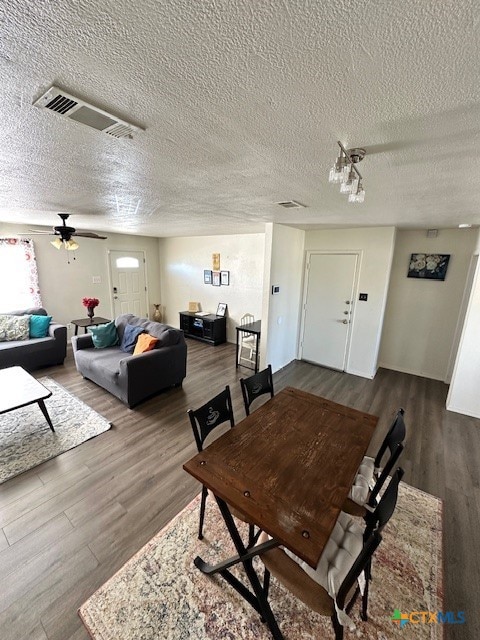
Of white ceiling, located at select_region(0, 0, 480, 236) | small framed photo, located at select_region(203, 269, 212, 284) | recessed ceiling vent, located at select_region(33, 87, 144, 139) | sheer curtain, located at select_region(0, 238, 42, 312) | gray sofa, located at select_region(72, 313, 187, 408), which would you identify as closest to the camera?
white ceiling, located at select_region(0, 0, 480, 236)

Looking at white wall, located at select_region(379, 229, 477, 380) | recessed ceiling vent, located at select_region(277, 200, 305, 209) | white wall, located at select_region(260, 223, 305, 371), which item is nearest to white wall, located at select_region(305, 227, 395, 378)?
white wall, located at select_region(260, 223, 305, 371)

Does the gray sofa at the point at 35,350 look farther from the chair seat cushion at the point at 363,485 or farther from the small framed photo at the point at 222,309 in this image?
the chair seat cushion at the point at 363,485

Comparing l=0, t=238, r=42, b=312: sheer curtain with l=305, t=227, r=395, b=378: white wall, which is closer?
l=305, t=227, r=395, b=378: white wall

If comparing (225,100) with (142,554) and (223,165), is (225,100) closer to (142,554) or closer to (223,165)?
(223,165)

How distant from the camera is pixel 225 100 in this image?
93 centimetres

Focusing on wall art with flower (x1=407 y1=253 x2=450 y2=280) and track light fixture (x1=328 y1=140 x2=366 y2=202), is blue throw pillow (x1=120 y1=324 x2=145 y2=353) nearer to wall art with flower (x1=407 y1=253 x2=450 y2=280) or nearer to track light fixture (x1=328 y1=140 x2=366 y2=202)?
track light fixture (x1=328 y1=140 x2=366 y2=202)

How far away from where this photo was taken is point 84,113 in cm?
104

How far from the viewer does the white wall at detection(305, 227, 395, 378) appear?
3.96m

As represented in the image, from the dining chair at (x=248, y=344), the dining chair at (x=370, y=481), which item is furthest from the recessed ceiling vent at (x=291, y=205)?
the dining chair at (x=248, y=344)

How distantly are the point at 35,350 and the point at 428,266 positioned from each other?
20.5 feet

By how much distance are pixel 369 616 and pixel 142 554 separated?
→ 1.33m

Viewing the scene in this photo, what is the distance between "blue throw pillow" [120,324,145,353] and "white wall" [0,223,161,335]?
2359mm

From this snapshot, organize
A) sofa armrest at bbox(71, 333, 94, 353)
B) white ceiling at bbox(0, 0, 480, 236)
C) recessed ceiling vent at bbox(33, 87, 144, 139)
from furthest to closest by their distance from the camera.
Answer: sofa armrest at bbox(71, 333, 94, 353) → recessed ceiling vent at bbox(33, 87, 144, 139) → white ceiling at bbox(0, 0, 480, 236)

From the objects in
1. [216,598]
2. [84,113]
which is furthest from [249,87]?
[216,598]
